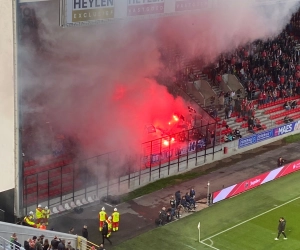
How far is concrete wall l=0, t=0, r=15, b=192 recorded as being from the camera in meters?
25.8

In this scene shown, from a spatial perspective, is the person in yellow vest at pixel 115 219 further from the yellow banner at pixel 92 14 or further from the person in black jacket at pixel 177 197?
the yellow banner at pixel 92 14

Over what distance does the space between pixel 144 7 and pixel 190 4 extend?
2735mm

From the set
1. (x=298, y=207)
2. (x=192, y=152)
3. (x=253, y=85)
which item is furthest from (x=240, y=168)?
(x=253, y=85)

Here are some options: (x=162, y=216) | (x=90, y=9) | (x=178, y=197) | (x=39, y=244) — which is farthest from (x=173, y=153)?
(x=39, y=244)

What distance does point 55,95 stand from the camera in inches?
1258

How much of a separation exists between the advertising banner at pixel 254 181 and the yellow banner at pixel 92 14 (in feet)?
28.6

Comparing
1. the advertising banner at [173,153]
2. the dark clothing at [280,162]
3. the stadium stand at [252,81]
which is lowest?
the dark clothing at [280,162]

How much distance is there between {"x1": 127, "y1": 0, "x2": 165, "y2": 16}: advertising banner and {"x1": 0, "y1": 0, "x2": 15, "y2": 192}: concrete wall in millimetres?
4910

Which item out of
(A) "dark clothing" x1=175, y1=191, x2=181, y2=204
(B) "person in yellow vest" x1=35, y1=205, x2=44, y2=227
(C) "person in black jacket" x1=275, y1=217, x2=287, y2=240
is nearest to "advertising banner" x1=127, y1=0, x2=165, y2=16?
(A) "dark clothing" x1=175, y1=191, x2=181, y2=204

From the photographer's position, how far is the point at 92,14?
2675 cm

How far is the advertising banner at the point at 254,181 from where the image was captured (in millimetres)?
30281

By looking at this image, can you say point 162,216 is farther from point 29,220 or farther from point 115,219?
point 29,220

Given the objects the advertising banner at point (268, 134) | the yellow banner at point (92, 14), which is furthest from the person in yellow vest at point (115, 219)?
the advertising banner at point (268, 134)

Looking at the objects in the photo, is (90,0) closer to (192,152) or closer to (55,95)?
(55,95)
